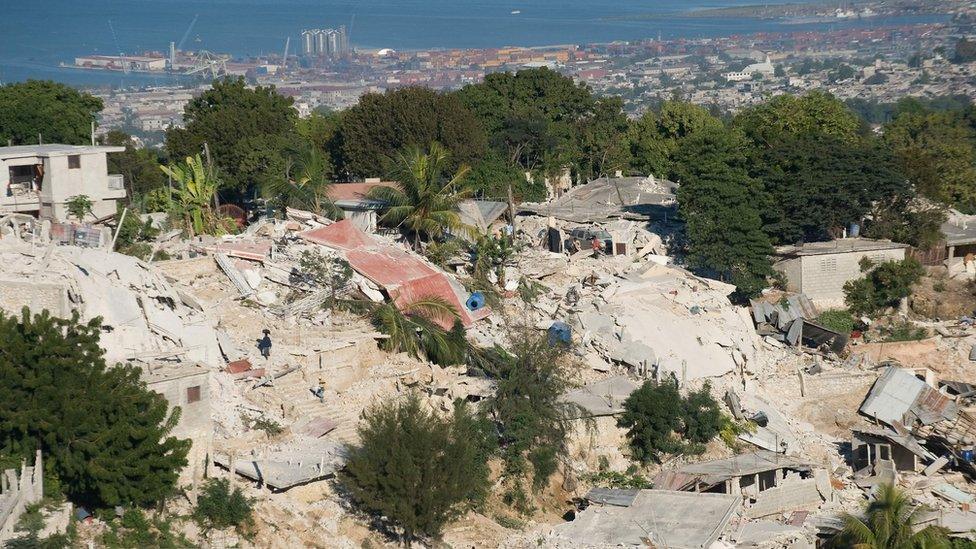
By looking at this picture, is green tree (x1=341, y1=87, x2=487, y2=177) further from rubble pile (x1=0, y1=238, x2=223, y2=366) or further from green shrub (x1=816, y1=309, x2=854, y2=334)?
rubble pile (x1=0, y1=238, x2=223, y2=366)

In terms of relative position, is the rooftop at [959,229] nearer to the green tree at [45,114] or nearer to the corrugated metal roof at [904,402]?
the corrugated metal roof at [904,402]

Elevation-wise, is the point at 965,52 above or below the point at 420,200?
above

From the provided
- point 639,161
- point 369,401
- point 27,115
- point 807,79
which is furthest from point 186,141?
point 807,79

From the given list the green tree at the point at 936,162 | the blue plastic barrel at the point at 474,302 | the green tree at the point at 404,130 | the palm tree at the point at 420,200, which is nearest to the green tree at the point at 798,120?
the green tree at the point at 936,162

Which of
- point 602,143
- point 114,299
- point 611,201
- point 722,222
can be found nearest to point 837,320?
point 722,222

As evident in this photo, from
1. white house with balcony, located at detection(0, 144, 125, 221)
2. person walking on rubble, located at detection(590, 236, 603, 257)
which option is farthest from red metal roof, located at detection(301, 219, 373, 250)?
person walking on rubble, located at detection(590, 236, 603, 257)

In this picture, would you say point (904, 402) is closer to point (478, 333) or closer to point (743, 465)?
point (743, 465)
